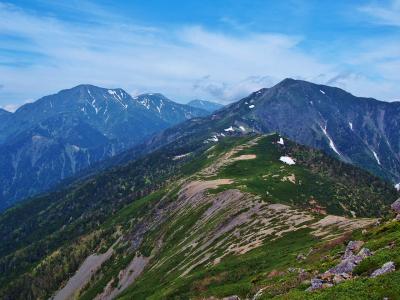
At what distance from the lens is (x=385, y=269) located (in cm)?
4519

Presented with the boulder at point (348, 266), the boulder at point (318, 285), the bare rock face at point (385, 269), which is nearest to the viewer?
the bare rock face at point (385, 269)

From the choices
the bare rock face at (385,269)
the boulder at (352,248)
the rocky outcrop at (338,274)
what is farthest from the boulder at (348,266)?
the boulder at (352,248)

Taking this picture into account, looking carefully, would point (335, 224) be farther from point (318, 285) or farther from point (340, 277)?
point (318, 285)

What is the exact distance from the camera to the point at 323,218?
126m

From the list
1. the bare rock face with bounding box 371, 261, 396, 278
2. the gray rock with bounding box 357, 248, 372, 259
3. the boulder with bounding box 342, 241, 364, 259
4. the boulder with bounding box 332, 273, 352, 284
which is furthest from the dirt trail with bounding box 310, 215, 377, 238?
the bare rock face with bounding box 371, 261, 396, 278

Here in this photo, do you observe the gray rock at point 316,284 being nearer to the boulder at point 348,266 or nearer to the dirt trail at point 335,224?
the boulder at point 348,266

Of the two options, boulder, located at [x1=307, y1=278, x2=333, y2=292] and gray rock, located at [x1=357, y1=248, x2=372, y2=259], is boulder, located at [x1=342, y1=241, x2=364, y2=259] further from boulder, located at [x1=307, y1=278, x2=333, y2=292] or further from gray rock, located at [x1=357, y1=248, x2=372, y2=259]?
boulder, located at [x1=307, y1=278, x2=333, y2=292]

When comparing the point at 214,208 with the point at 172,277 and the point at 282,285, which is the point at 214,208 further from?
the point at 282,285

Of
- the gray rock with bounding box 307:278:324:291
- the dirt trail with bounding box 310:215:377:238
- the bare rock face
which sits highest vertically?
the bare rock face

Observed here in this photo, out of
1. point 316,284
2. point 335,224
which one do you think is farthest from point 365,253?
point 335,224

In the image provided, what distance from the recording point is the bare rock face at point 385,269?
4475cm

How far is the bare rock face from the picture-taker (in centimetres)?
4475

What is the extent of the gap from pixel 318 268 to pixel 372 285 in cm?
1851

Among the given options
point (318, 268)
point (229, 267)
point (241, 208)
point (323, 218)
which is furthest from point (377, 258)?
point (241, 208)
